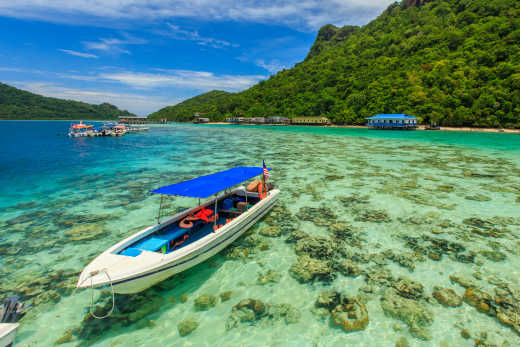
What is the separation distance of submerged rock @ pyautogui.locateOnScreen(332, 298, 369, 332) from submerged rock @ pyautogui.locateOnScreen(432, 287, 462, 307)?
241 centimetres

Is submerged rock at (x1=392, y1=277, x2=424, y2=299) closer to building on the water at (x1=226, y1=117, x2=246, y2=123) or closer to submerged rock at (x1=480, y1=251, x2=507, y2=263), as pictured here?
submerged rock at (x1=480, y1=251, x2=507, y2=263)

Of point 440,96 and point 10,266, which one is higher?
point 440,96

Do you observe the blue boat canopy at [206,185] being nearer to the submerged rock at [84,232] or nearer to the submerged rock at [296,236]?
the submerged rock at [296,236]

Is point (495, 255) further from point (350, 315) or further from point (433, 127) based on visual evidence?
point (433, 127)

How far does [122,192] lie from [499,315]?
20.6m

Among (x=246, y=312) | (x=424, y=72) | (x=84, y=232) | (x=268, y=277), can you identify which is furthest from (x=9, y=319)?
(x=424, y=72)

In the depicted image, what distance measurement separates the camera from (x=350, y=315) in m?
6.17

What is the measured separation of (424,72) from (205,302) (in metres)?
139

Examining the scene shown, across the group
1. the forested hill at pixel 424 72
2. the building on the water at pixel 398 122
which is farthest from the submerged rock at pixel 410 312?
the forested hill at pixel 424 72

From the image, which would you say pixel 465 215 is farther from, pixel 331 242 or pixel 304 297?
pixel 304 297

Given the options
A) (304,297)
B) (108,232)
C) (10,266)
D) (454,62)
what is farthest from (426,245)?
(454,62)

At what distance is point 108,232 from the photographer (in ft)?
35.7

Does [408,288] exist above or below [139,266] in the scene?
below

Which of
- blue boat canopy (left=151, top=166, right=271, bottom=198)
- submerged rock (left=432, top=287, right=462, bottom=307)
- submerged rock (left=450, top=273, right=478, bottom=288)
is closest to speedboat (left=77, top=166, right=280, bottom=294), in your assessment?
blue boat canopy (left=151, top=166, right=271, bottom=198)
